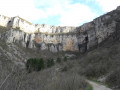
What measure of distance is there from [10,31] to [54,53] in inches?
1269

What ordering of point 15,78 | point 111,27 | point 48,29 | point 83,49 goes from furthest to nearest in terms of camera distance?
point 48,29 < point 83,49 < point 111,27 < point 15,78

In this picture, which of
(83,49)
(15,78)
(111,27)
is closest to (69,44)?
(83,49)

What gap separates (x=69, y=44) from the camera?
87.1 meters

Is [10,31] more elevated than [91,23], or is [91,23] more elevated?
[91,23]

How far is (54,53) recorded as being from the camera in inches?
3255

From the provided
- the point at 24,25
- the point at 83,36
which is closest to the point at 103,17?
the point at 83,36

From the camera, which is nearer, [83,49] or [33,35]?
[83,49]

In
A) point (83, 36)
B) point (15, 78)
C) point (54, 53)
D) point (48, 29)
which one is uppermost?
point (48, 29)

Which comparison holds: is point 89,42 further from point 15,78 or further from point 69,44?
point 15,78

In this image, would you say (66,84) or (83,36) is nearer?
(66,84)

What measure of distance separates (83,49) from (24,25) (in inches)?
1898

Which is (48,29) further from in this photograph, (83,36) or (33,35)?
(83,36)

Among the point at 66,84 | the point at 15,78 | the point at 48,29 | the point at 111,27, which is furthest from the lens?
the point at 48,29

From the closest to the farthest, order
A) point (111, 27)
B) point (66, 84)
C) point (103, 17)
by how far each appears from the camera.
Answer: point (66, 84), point (111, 27), point (103, 17)
